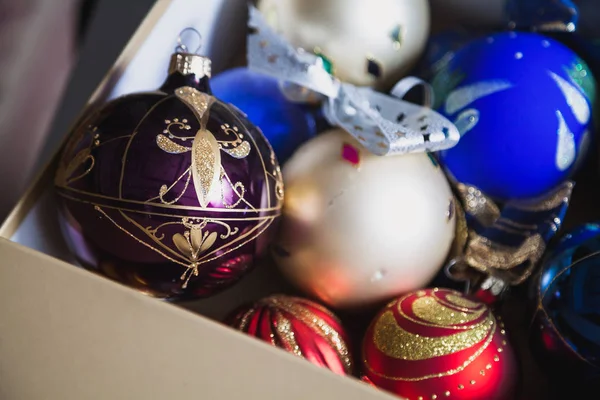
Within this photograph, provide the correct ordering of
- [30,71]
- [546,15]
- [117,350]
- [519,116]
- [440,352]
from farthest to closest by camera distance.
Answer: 1. [30,71]
2. [546,15]
3. [519,116]
4. [440,352]
5. [117,350]

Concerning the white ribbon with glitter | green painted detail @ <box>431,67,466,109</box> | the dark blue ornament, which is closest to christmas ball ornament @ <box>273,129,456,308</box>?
the white ribbon with glitter

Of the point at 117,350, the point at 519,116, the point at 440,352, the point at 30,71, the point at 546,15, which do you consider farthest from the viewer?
the point at 30,71

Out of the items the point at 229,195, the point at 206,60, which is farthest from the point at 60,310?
the point at 206,60

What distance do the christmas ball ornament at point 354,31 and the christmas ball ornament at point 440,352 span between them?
305 millimetres

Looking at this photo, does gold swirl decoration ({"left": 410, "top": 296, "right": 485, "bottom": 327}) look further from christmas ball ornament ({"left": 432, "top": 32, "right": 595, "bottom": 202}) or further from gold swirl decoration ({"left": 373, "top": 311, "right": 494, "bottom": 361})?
christmas ball ornament ({"left": 432, "top": 32, "right": 595, "bottom": 202})

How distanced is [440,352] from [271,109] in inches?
13.4

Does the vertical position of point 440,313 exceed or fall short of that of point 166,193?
it falls short

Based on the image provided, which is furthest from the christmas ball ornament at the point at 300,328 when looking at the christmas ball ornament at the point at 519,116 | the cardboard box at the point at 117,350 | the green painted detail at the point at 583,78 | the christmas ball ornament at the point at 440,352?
the green painted detail at the point at 583,78

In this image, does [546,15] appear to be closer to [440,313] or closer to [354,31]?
[354,31]

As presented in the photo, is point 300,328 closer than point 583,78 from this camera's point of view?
Yes

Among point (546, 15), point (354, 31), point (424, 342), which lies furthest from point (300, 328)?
point (546, 15)

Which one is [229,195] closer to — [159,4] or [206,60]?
[206,60]

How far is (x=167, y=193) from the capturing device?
52 cm

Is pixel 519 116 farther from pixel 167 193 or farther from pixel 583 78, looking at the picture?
pixel 167 193
